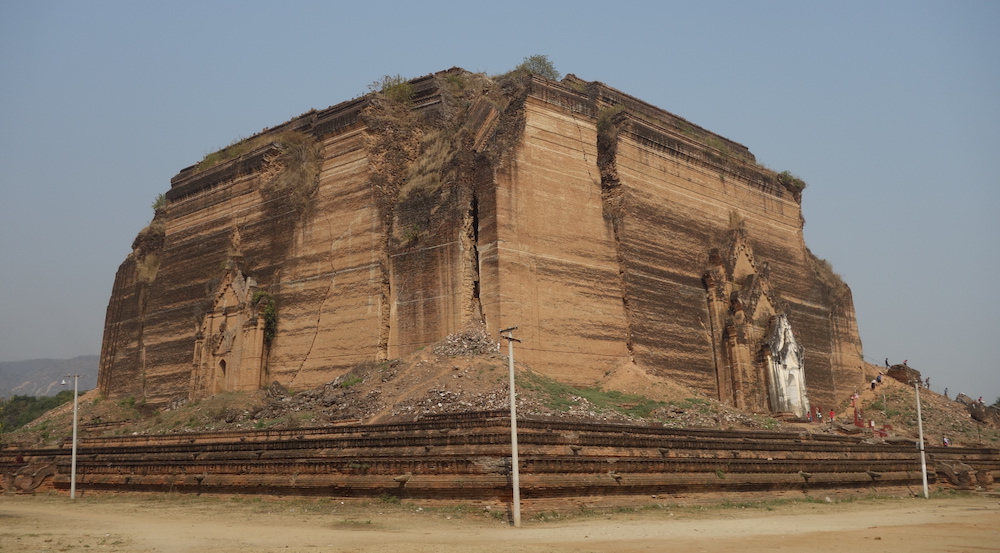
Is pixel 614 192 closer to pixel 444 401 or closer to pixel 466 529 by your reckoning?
pixel 444 401

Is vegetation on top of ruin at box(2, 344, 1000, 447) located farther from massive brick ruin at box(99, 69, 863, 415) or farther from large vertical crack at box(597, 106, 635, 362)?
large vertical crack at box(597, 106, 635, 362)

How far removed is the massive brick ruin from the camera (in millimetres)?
25562

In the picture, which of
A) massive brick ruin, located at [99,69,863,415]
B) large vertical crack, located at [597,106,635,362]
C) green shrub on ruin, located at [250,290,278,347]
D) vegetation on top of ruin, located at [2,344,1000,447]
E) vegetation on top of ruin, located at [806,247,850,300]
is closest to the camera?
vegetation on top of ruin, located at [2,344,1000,447]

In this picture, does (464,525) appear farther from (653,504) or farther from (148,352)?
(148,352)

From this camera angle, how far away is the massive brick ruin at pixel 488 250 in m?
25.6

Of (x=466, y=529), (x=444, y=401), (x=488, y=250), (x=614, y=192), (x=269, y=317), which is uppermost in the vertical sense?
(x=614, y=192)

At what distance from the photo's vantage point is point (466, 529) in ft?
44.1

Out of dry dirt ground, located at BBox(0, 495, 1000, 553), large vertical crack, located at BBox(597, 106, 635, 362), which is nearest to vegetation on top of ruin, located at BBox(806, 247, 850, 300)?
large vertical crack, located at BBox(597, 106, 635, 362)

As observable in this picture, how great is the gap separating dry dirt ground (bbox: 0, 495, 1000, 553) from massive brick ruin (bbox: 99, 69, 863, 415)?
9328 mm

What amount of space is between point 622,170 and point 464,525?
56.3 ft

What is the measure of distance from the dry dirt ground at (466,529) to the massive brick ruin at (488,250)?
9328 millimetres

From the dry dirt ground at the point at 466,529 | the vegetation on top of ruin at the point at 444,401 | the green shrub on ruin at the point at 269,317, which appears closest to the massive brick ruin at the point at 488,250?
the green shrub on ruin at the point at 269,317

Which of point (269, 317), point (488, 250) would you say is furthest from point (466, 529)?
point (269, 317)

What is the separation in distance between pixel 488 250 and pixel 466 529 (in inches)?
481
